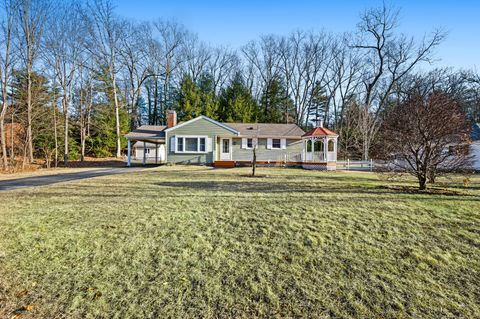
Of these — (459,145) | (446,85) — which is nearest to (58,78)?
(459,145)

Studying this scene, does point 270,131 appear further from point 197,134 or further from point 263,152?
point 197,134

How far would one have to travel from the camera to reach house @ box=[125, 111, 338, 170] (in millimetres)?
19641

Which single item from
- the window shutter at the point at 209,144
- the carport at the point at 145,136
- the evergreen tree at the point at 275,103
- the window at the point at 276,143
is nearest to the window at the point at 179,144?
the carport at the point at 145,136

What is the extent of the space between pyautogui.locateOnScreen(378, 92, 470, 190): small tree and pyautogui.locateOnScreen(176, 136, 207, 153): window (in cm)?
1424

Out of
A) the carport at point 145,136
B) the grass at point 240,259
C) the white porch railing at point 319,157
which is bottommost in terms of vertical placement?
the grass at point 240,259

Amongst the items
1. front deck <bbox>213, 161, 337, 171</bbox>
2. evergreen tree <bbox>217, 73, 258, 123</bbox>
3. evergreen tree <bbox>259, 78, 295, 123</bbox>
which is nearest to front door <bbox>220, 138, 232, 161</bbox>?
front deck <bbox>213, 161, 337, 171</bbox>

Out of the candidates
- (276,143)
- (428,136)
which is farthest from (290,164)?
(428,136)

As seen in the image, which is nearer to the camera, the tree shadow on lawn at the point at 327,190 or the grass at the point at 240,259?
the grass at the point at 240,259

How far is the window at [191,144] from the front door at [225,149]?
1670mm

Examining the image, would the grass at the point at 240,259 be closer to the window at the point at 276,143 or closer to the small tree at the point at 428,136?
the small tree at the point at 428,136

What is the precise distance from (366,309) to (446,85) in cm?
3780

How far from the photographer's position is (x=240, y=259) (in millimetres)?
3883

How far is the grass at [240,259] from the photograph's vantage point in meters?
2.99

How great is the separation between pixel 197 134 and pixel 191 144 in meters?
0.95
